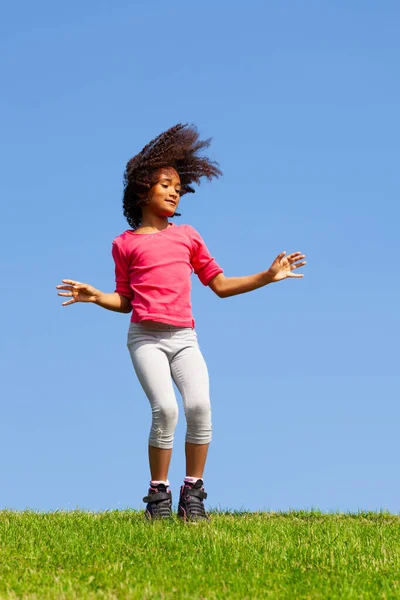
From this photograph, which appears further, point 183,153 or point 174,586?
point 183,153

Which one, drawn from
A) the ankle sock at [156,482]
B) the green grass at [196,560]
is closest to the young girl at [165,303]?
the ankle sock at [156,482]

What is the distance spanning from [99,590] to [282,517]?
4.64m

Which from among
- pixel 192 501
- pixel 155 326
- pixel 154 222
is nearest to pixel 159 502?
pixel 192 501

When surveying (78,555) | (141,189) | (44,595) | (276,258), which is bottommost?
(44,595)

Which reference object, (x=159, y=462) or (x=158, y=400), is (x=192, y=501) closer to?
(x=159, y=462)

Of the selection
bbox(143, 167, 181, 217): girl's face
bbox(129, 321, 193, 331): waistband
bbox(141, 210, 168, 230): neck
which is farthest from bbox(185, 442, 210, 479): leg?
bbox(143, 167, 181, 217): girl's face

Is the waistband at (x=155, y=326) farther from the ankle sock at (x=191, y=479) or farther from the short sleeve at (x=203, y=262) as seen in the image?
the ankle sock at (x=191, y=479)

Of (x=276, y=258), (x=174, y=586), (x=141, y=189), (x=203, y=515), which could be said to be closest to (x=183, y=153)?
(x=141, y=189)

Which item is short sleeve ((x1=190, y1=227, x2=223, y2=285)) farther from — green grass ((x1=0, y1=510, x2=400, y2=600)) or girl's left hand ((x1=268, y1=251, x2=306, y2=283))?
green grass ((x1=0, y1=510, x2=400, y2=600))

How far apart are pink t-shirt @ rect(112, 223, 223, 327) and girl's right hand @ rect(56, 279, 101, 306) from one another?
28cm

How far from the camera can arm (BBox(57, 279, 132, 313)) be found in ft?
24.1

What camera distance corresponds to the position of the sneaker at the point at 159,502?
23.5 ft

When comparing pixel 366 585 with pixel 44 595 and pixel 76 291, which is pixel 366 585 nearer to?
pixel 44 595

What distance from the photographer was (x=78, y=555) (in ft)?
18.8
